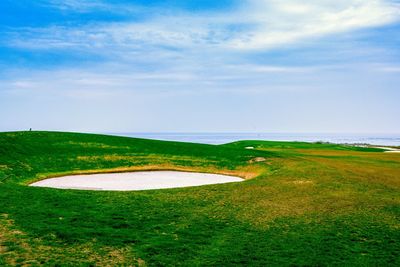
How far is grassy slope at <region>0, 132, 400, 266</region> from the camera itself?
15.3m

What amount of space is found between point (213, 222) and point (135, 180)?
17.0m

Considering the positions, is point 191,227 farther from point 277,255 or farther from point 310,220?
point 310,220

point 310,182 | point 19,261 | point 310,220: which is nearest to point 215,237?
point 310,220

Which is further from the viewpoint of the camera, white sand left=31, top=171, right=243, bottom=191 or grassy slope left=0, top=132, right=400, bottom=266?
white sand left=31, top=171, right=243, bottom=191

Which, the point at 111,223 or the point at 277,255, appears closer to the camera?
the point at 277,255

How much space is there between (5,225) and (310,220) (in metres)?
15.8

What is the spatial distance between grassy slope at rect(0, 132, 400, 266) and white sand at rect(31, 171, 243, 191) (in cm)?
311

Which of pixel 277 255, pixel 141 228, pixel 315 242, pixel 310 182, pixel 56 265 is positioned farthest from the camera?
pixel 310 182

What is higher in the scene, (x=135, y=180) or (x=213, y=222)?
(x=135, y=180)

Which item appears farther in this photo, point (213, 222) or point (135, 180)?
point (135, 180)

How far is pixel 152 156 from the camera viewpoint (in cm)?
4688

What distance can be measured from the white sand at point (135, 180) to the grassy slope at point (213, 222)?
122 inches

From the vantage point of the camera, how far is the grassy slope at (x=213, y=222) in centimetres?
1534

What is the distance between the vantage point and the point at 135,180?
35625mm
